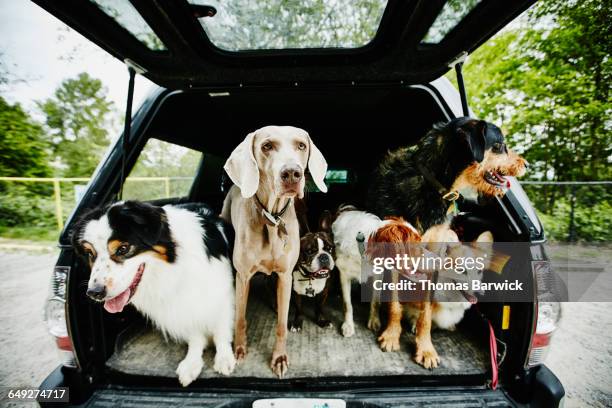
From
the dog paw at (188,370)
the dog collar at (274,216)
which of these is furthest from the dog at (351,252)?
the dog paw at (188,370)

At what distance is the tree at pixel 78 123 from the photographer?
10000mm

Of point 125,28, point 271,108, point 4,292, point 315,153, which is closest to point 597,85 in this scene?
point 271,108

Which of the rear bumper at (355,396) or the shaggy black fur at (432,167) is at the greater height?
the shaggy black fur at (432,167)

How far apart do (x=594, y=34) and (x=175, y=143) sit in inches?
342

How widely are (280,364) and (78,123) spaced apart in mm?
13713

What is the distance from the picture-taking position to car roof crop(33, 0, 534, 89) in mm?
1444

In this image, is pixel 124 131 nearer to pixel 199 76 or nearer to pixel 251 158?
pixel 199 76

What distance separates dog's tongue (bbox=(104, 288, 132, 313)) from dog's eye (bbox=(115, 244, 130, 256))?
0.21 m

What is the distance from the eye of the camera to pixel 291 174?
1.68 meters

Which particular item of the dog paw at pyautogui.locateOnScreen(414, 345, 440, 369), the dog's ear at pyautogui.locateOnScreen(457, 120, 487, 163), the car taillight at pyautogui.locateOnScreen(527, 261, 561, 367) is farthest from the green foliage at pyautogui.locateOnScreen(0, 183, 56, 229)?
the car taillight at pyautogui.locateOnScreen(527, 261, 561, 367)

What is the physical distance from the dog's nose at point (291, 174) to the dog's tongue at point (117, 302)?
1119mm

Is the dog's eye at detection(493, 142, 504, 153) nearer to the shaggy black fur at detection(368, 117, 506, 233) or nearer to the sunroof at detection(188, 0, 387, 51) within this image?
the shaggy black fur at detection(368, 117, 506, 233)

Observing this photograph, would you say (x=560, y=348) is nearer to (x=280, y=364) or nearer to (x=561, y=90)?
(x=280, y=364)
